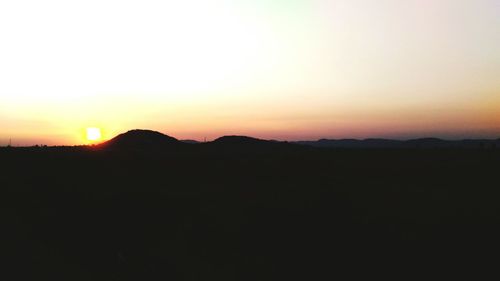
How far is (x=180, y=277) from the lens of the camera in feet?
44.7

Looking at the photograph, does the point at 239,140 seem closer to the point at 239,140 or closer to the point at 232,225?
the point at 239,140

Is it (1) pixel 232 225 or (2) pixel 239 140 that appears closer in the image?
(1) pixel 232 225

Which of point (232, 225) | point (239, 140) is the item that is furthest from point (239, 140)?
point (232, 225)

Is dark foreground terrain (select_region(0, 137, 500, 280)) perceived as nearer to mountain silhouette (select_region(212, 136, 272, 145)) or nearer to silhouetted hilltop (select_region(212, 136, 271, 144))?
mountain silhouette (select_region(212, 136, 272, 145))

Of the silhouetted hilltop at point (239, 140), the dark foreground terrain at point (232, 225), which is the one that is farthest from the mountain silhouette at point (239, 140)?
the dark foreground terrain at point (232, 225)

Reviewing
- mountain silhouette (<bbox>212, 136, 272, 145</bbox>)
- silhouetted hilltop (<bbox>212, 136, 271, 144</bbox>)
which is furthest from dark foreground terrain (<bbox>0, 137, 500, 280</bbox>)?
silhouetted hilltop (<bbox>212, 136, 271, 144</bbox>)

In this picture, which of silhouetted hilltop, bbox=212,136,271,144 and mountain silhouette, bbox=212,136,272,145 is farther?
silhouetted hilltop, bbox=212,136,271,144

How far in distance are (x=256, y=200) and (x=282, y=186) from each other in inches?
130

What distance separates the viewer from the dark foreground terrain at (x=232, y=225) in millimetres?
14289

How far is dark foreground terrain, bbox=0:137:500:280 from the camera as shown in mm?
14289

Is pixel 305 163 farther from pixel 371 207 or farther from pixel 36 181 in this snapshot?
pixel 36 181

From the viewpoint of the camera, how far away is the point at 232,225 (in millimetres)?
16594

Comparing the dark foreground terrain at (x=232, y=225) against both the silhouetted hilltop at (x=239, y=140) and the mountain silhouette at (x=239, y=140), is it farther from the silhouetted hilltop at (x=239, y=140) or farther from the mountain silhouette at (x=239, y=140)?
the silhouetted hilltop at (x=239, y=140)

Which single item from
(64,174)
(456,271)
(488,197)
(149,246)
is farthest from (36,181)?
(488,197)
